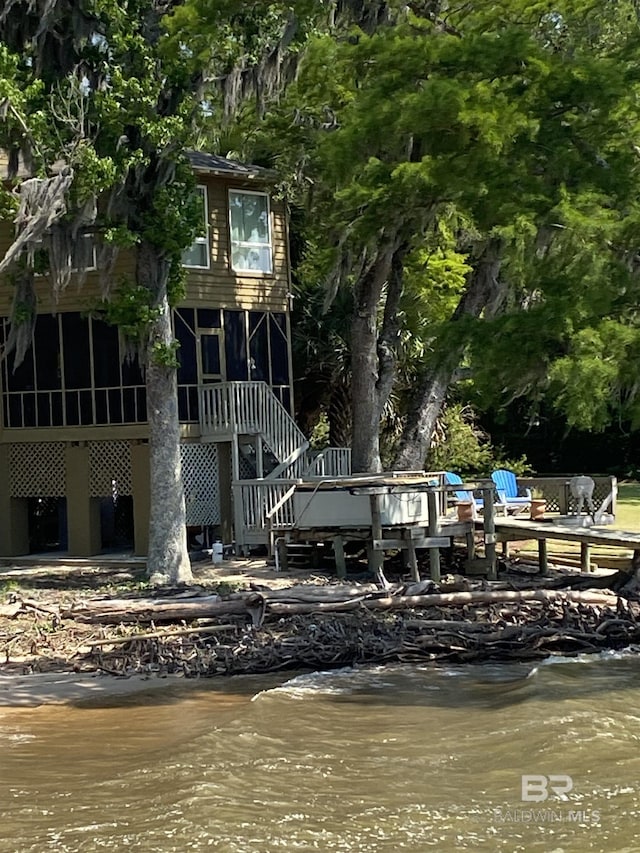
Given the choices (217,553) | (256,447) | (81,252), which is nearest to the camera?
(81,252)

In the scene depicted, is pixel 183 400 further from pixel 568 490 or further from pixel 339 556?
pixel 568 490

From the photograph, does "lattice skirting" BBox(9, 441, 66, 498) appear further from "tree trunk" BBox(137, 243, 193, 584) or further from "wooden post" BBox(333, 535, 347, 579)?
"wooden post" BBox(333, 535, 347, 579)

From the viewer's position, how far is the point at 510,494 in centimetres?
2169

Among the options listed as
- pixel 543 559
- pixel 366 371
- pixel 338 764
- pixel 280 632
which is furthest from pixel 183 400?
pixel 338 764

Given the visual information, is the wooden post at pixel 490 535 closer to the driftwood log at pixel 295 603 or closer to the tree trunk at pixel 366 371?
the driftwood log at pixel 295 603

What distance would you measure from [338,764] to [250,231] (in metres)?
14.7

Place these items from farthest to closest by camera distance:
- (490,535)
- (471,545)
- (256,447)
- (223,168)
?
(223,168)
(256,447)
(471,545)
(490,535)

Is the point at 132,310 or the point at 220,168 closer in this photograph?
the point at 132,310

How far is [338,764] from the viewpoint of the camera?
29.5 feet

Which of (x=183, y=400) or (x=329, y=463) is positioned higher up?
(x=183, y=400)

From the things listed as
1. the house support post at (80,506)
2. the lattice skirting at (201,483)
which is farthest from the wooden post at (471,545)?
the house support post at (80,506)

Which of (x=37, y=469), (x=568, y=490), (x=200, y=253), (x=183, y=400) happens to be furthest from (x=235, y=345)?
(x=568, y=490)

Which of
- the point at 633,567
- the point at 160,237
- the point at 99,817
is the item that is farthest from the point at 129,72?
the point at 99,817

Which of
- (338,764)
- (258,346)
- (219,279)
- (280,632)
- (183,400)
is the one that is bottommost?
(338,764)
